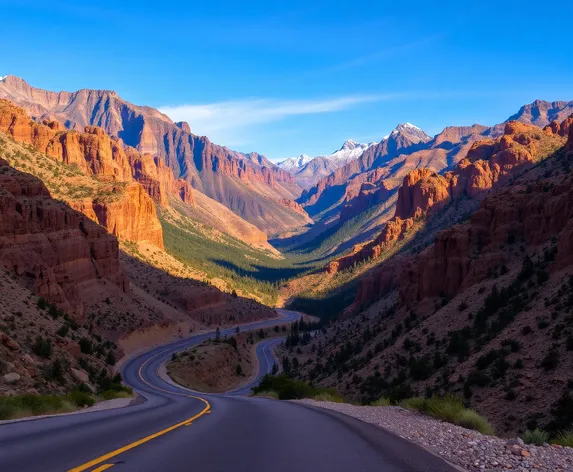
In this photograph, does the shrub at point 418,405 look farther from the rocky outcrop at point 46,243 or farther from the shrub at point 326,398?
the rocky outcrop at point 46,243

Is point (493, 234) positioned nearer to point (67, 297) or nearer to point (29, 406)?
point (29, 406)

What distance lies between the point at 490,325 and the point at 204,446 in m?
36.9

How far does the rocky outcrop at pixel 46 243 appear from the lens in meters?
61.4

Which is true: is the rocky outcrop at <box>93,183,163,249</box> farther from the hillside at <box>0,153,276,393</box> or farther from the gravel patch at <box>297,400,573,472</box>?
the gravel patch at <box>297,400,573,472</box>

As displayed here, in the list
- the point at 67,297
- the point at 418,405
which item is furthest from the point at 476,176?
the point at 418,405

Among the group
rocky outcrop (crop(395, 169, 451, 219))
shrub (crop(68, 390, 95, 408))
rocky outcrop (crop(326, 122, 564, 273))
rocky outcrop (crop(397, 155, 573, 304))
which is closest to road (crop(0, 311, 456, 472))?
shrub (crop(68, 390, 95, 408))

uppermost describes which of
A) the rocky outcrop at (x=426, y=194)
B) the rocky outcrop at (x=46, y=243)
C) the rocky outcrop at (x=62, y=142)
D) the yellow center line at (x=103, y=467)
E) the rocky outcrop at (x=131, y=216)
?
the rocky outcrop at (x=62, y=142)

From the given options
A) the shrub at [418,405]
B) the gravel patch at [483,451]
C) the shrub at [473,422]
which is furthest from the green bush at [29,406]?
the shrub at [473,422]

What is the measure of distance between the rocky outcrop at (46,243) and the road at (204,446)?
52.7 meters

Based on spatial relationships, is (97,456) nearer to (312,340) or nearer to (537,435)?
(537,435)

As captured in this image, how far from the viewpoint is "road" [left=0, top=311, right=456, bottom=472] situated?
8.29 m

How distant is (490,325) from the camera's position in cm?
4169

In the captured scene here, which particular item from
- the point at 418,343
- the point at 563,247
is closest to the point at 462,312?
the point at 418,343

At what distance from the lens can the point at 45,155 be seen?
14350cm
